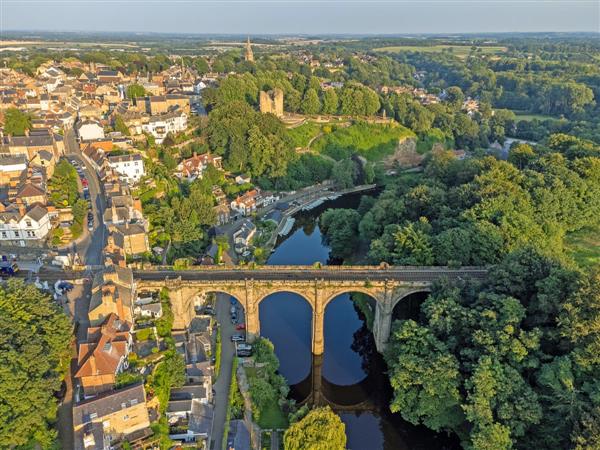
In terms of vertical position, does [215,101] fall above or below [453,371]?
above

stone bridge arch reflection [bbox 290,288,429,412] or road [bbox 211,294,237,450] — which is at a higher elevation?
road [bbox 211,294,237,450]

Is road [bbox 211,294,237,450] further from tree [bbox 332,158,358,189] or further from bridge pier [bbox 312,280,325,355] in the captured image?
tree [bbox 332,158,358,189]

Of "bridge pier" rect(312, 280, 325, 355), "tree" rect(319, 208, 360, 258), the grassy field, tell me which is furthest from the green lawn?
the grassy field

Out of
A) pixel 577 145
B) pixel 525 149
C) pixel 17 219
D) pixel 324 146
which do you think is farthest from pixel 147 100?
pixel 577 145

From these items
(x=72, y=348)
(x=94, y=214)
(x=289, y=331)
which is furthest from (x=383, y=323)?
(x=94, y=214)

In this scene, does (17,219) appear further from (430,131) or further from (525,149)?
(430,131)

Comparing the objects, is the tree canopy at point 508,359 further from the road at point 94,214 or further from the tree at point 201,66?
the tree at point 201,66
